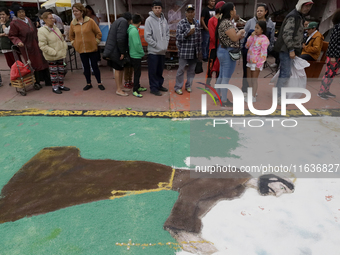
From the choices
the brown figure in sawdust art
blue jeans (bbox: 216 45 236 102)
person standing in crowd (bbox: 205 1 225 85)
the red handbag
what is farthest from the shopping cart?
blue jeans (bbox: 216 45 236 102)

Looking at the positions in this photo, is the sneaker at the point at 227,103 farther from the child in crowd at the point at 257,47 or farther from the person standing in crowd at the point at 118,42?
the person standing in crowd at the point at 118,42

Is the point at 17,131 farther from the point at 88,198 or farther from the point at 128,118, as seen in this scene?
the point at 88,198

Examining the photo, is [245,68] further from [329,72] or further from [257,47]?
[329,72]

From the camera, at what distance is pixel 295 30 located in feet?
14.9

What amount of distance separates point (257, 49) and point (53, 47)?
4.13m

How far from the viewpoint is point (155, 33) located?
5047 millimetres

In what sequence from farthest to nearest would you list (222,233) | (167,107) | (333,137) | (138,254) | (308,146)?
(167,107) → (333,137) → (308,146) → (222,233) → (138,254)

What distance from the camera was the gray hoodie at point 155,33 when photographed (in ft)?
16.3

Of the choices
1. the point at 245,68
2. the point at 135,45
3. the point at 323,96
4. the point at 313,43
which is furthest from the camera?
the point at 313,43

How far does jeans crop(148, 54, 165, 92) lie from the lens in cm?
529

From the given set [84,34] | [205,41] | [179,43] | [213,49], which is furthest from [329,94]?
[84,34]

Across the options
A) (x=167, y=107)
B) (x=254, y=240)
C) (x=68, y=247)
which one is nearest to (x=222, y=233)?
(x=254, y=240)

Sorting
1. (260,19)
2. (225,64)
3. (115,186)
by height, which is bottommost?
(115,186)

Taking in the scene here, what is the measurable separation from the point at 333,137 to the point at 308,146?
584 mm
